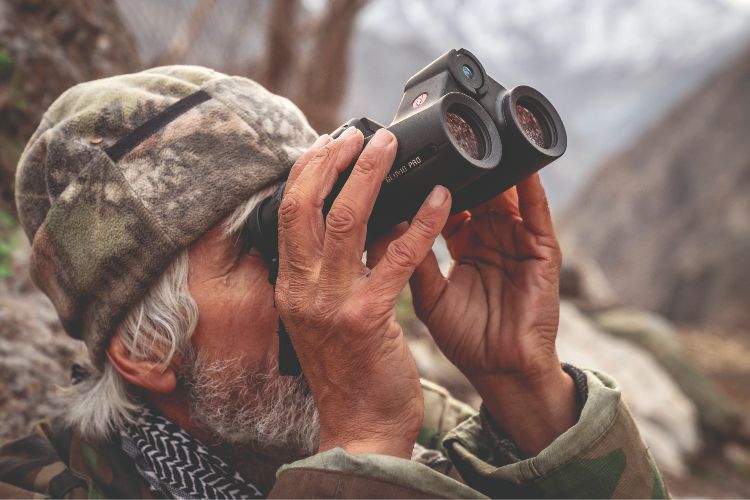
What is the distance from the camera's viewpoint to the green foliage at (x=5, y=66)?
238 cm

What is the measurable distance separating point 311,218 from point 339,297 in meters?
0.16

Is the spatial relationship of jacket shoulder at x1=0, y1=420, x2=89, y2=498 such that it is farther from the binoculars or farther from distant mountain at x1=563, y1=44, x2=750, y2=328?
distant mountain at x1=563, y1=44, x2=750, y2=328

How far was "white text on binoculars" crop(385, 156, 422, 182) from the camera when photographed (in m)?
1.11

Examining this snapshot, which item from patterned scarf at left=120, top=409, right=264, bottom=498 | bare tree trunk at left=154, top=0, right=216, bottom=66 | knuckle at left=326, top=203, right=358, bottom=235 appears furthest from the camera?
bare tree trunk at left=154, top=0, right=216, bottom=66

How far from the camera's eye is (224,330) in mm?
1425

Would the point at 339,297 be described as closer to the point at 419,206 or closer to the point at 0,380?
the point at 419,206

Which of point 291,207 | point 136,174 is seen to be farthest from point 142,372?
point 291,207

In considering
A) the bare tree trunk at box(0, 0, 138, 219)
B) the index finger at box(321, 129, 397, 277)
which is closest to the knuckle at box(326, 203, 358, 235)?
the index finger at box(321, 129, 397, 277)

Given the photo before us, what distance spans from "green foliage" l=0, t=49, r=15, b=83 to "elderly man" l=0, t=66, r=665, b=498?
122 centimetres

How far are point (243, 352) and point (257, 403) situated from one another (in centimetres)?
13

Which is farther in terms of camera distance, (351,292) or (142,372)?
(142,372)

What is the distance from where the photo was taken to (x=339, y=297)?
1.11 meters

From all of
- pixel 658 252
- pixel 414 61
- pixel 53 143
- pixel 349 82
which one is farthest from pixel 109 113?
pixel 414 61

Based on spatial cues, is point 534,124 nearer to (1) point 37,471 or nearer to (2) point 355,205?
(2) point 355,205
